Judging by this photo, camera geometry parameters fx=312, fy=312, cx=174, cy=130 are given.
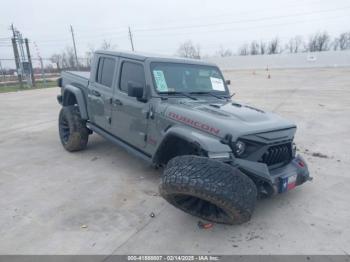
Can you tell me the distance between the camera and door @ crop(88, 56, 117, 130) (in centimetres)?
515

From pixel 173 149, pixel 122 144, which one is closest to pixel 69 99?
pixel 122 144

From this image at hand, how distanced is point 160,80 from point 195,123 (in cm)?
105

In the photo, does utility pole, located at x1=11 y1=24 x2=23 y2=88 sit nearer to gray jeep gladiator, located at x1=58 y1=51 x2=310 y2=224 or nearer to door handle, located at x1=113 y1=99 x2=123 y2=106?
gray jeep gladiator, located at x1=58 y1=51 x2=310 y2=224

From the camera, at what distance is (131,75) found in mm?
4711

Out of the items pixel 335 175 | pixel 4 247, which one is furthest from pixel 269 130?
pixel 4 247

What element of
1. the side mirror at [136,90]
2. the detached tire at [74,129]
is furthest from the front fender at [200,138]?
Answer: the detached tire at [74,129]

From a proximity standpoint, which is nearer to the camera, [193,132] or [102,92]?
[193,132]

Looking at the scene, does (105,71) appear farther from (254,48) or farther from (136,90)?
(254,48)

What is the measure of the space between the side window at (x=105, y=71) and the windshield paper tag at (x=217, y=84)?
5.40ft

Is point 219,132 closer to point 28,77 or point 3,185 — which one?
point 3,185

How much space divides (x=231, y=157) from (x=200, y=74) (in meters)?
1.91

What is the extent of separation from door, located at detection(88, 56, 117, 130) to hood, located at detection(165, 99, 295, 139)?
5.03ft

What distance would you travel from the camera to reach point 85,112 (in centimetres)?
582

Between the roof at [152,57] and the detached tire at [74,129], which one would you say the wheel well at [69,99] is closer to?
the detached tire at [74,129]
